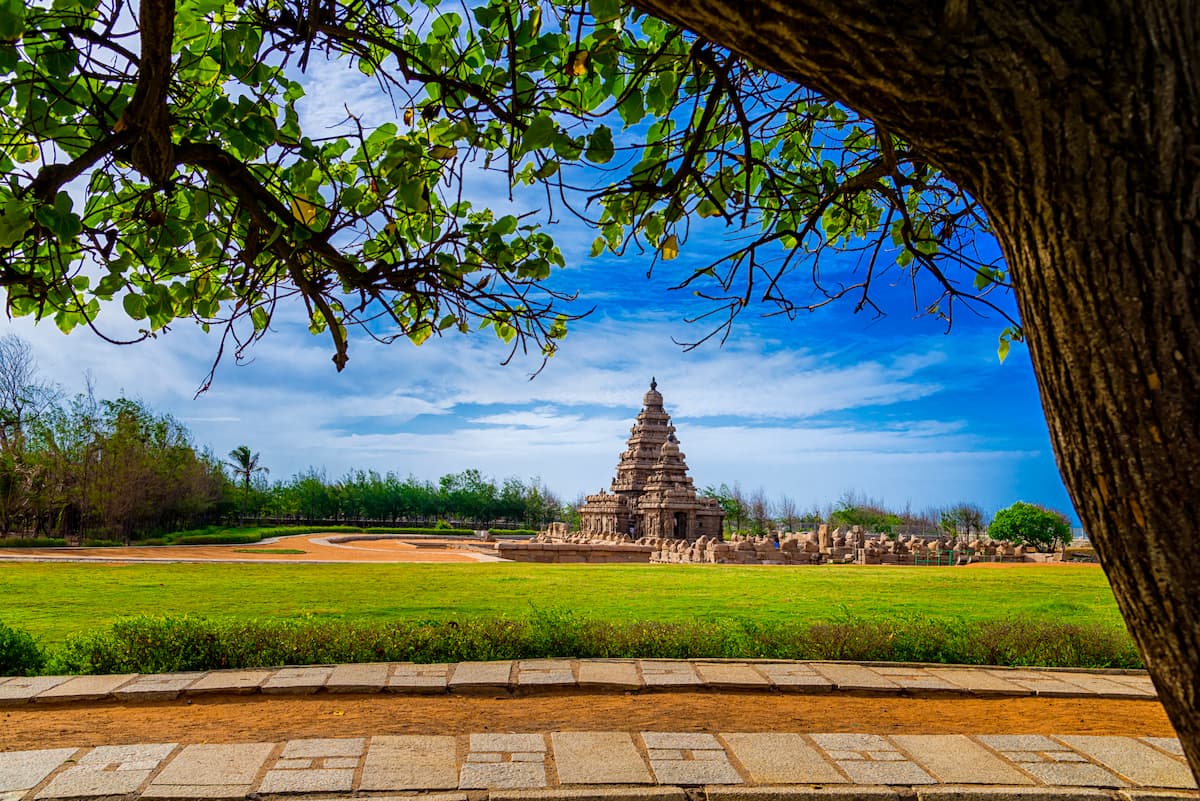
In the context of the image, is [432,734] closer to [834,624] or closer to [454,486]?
[834,624]

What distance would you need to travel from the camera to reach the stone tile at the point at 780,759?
4.11 m

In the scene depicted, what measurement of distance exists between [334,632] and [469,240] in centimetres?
437

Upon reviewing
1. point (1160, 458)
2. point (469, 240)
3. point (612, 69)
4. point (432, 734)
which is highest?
point (612, 69)

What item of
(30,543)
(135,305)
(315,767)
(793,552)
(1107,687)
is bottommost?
(30,543)

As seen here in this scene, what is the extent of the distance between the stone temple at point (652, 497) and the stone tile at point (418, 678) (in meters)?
31.4

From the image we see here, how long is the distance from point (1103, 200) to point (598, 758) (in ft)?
12.6

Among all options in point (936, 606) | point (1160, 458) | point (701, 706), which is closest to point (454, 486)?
point (936, 606)

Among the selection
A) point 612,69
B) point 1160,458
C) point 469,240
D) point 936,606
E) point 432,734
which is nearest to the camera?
point 1160,458

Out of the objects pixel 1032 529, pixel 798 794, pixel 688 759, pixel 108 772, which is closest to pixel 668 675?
pixel 688 759

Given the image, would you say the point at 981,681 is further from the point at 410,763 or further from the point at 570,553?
the point at 570,553

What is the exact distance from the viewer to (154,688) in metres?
5.70

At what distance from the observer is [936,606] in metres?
11.5

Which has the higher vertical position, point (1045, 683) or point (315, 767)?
point (1045, 683)

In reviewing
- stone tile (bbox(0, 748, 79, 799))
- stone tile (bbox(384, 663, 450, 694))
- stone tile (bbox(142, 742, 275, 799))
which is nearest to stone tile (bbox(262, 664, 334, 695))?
stone tile (bbox(384, 663, 450, 694))
